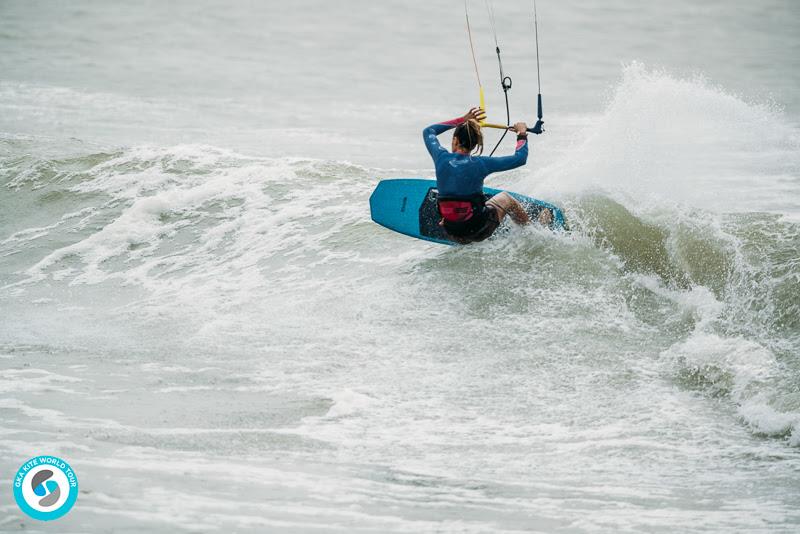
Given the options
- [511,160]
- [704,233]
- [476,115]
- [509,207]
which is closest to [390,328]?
[511,160]

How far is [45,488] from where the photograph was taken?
4535mm

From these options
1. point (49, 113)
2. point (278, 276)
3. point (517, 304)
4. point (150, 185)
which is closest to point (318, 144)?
point (150, 185)

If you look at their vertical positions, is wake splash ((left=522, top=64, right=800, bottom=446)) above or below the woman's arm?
below

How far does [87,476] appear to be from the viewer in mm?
4727

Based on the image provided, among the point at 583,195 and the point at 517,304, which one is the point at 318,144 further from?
the point at 517,304

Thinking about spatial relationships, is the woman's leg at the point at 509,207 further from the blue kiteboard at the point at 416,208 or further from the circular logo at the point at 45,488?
the circular logo at the point at 45,488

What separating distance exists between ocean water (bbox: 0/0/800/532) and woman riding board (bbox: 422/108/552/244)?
1.60ft

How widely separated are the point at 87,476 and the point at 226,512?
31.2 inches

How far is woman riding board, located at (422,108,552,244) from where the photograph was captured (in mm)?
7848

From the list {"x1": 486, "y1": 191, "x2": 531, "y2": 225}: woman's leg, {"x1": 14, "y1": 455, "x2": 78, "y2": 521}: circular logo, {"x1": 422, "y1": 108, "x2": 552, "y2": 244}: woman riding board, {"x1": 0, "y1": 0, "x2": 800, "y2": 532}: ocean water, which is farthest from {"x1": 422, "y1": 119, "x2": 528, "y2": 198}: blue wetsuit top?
{"x1": 14, "y1": 455, "x2": 78, "y2": 521}: circular logo

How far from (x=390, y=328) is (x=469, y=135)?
174 centimetres

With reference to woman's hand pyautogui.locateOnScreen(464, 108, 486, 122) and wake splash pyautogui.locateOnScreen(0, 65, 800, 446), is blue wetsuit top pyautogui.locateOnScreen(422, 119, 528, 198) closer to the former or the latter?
woman's hand pyautogui.locateOnScreen(464, 108, 486, 122)

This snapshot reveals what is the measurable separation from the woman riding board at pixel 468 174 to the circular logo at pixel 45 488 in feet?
13.5

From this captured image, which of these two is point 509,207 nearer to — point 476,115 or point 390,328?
point 476,115
